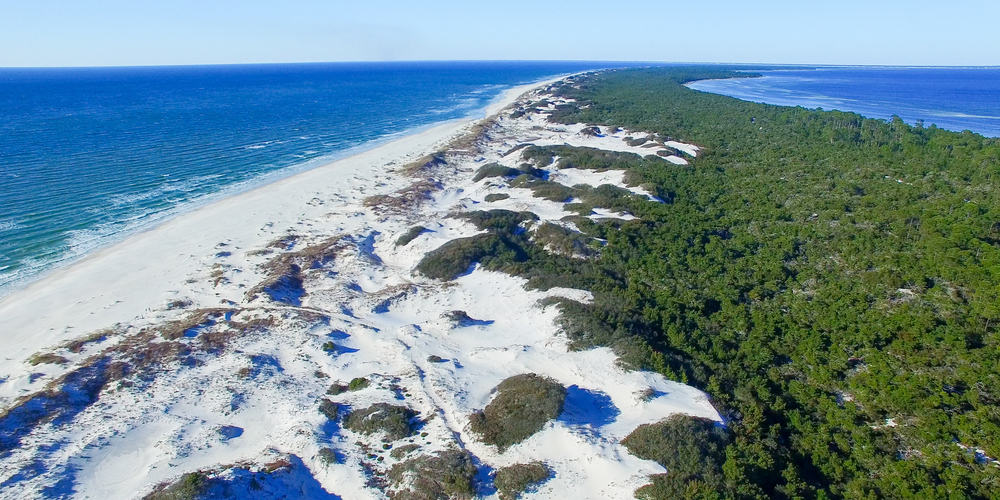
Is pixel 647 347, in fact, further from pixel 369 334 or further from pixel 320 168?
pixel 320 168

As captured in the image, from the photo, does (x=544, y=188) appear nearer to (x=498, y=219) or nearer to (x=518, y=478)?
(x=498, y=219)

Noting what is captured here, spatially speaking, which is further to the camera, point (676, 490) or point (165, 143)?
point (165, 143)

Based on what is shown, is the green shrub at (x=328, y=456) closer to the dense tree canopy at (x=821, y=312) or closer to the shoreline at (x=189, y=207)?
the dense tree canopy at (x=821, y=312)

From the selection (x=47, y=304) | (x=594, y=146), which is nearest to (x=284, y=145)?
(x=594, y=146)

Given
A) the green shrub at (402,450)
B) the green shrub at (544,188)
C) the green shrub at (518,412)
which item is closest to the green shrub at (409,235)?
the green shrub at (544,188)

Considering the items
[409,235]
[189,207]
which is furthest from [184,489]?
[189,207]

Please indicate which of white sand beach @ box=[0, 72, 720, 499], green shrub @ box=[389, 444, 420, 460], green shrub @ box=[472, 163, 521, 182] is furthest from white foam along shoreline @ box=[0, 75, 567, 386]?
green shrub @ box=[389, 444, 420, 460]
